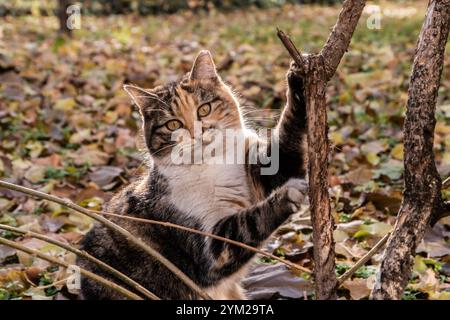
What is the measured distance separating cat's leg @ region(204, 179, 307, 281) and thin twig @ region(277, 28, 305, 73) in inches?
19.3

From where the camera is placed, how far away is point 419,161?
1725 mm

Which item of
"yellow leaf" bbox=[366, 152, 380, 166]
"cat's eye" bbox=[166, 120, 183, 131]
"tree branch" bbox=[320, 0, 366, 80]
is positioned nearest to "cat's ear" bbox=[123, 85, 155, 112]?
"cat's eye" bbox=[166, 120, 183, 131]

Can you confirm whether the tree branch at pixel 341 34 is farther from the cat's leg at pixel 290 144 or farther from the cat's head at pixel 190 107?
the cat's head at pixel 190 107

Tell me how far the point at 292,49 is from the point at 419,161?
17.0 inches

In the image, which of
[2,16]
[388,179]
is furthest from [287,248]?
[2,16]

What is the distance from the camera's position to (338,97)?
5789 millimetres

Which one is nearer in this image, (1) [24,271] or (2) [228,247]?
(2) [228,247]

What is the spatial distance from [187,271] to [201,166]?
1.34ft

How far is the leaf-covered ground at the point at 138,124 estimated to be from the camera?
9.64 ft

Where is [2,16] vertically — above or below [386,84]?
above

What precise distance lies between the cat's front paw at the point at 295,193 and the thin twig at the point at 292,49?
46 cm

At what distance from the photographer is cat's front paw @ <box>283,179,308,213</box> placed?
6.79 ft

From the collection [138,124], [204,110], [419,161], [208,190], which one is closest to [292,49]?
[419,161]
